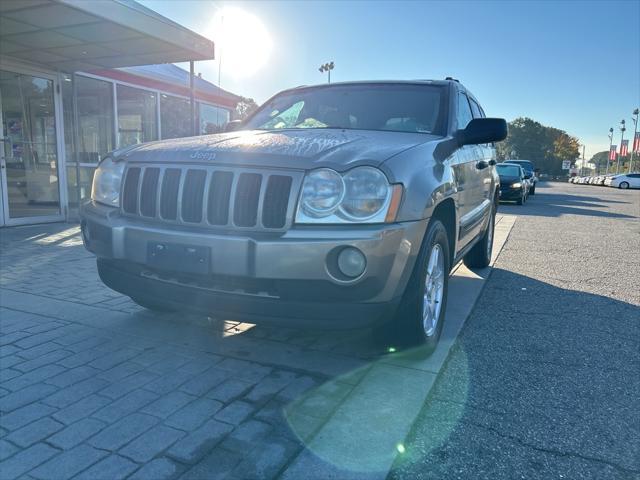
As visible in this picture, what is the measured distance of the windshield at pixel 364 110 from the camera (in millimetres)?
3676

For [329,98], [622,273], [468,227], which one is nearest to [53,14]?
[329,98]

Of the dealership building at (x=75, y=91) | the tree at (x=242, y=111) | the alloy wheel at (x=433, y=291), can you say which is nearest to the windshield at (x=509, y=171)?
the tree at (x=242, y=111)

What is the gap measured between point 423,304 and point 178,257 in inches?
54.6

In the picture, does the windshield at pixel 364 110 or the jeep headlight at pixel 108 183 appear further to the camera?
the windshield at pixel 364 110

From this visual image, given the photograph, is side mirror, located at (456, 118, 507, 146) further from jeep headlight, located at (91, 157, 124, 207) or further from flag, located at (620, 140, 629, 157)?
flag, located at (620, 140, 629, 157)

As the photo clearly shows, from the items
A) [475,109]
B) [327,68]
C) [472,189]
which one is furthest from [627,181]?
[472,189]

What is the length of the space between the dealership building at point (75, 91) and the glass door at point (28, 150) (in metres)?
0.02

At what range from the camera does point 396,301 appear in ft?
8.33

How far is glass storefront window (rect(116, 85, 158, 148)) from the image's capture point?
1053 centimetres

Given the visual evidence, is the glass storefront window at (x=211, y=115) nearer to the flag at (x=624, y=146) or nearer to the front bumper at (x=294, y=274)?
the front bumper at (x=294, y=274)

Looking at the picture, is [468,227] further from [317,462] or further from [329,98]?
[317,462]

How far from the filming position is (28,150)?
28.3ft

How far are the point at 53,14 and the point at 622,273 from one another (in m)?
7.38

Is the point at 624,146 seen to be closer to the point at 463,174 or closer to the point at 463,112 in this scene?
the point at 463,112
